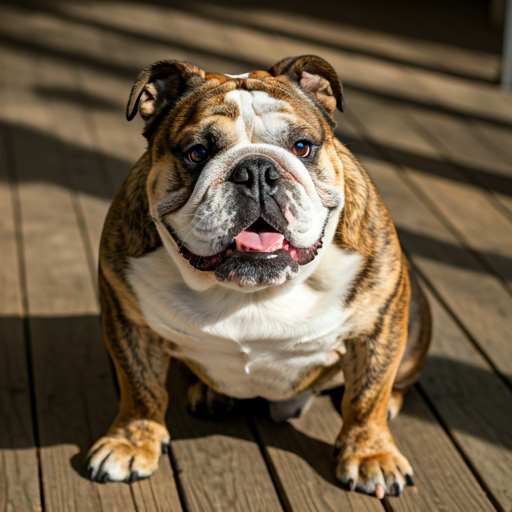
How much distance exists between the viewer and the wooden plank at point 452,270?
9.27 feet

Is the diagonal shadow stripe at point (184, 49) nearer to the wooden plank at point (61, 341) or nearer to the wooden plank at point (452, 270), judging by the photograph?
the wooden plank at point (452, 270)

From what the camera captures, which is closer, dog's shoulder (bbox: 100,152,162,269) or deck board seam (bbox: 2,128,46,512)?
dog's shoulder (bbox: 100,152,162,269)

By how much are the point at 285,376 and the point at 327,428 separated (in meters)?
0.34

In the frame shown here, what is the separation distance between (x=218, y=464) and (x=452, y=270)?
152cm

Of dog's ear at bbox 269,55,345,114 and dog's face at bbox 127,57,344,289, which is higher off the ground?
dog's ear at bbox 269,55,345,114

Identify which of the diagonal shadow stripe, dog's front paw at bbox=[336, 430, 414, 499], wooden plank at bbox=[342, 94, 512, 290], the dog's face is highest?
the dog's face

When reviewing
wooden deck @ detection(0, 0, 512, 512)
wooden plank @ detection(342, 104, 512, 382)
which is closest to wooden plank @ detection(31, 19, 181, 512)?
wooden deck @ detection(0, 0, 512, 512)

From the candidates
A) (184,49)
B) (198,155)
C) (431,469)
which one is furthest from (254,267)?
(184,49)

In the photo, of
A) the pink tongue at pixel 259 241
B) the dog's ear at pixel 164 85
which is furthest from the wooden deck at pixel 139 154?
the dog's ear at pixel 164 85

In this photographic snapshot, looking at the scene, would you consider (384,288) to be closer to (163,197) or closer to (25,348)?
(163,197)

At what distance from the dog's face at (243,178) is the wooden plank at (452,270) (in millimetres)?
1169

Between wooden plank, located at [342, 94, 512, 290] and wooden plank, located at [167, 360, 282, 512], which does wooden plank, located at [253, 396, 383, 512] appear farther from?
wooden plank, located at [342, 94, 512, 290]

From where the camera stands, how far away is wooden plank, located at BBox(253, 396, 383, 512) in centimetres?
208

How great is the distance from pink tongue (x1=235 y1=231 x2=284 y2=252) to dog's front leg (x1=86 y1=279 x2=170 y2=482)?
48cm
